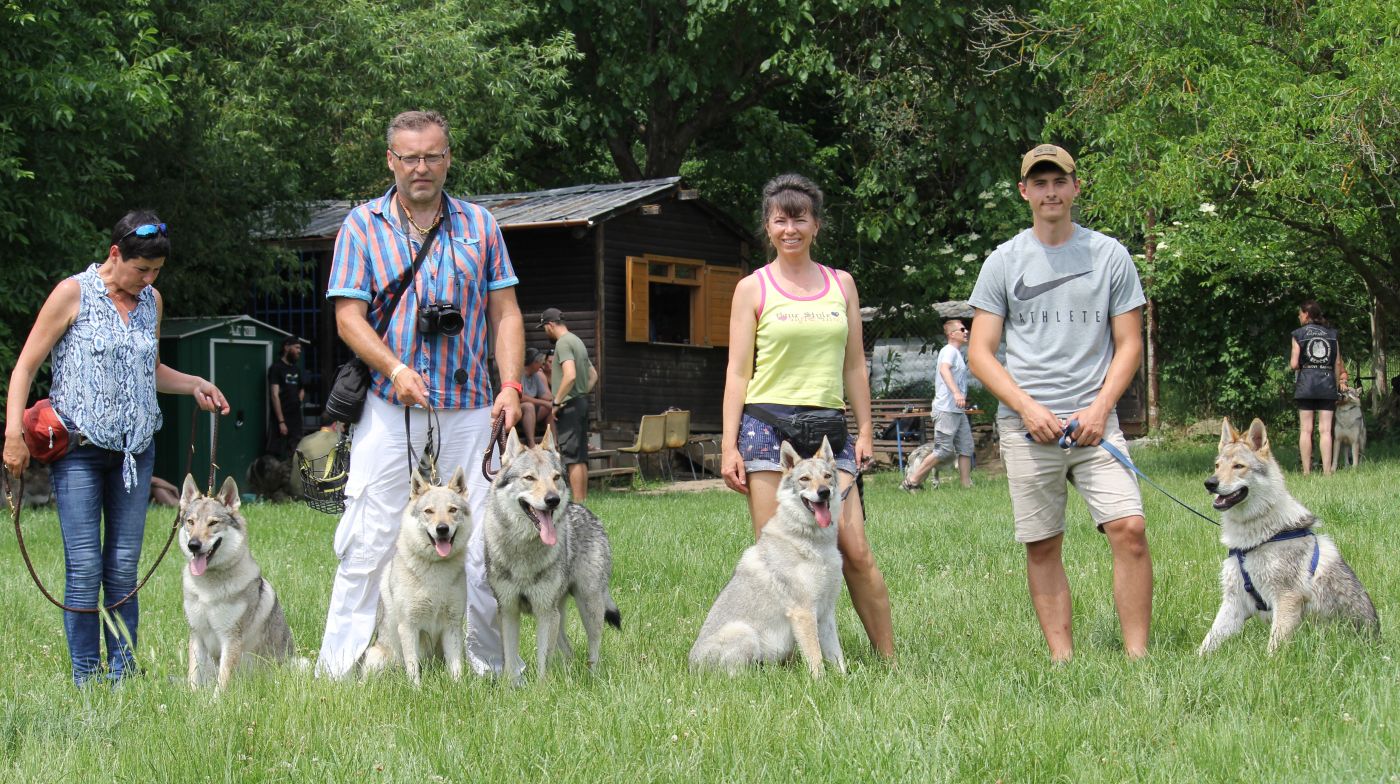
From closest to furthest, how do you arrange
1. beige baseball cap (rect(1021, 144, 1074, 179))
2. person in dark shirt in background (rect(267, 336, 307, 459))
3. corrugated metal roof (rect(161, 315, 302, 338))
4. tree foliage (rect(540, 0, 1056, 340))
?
beige baseball cap (rect(1021, 144, 1074, 179)) < corrugated metal roof (rect(161, 315, 302, 338)) < person in dark shirt in background (rect(267, 336, 307, 459)) < tree foliage (rect(540, 0, 1056, 340))

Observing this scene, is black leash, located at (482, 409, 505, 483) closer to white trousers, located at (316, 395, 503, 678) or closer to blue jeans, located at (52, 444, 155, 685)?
white trousers, located at (316, 395, 503, 678)

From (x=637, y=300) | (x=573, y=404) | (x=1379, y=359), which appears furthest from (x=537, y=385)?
(x=1379, y=359)

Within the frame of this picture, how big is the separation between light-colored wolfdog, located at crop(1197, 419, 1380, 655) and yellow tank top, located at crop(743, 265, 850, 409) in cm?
182

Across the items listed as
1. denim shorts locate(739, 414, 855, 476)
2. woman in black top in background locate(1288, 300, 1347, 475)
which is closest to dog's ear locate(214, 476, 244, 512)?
denim shorts locate(739, 414, 855, 476)

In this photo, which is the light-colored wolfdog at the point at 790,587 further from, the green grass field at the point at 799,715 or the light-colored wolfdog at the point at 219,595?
the light-colored wolfdog at the point at 219,595

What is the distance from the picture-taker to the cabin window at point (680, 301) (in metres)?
22.3

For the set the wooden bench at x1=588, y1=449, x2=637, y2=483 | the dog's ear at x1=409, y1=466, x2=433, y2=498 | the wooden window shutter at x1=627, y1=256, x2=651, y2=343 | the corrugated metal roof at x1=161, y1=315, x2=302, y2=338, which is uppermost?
the wooden window shutter at x1=627, y1=256, x2=651, y2=343

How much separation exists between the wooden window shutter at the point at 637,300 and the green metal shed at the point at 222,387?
561cm

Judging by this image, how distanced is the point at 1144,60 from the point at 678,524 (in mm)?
8393

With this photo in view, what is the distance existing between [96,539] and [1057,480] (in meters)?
4.15

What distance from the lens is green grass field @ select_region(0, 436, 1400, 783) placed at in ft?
13.2

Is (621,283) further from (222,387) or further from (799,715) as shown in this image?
(799,715)

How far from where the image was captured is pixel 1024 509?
5.78m

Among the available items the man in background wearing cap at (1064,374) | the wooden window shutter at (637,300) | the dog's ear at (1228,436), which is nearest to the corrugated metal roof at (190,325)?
the wooden window shutter at (637,300)
